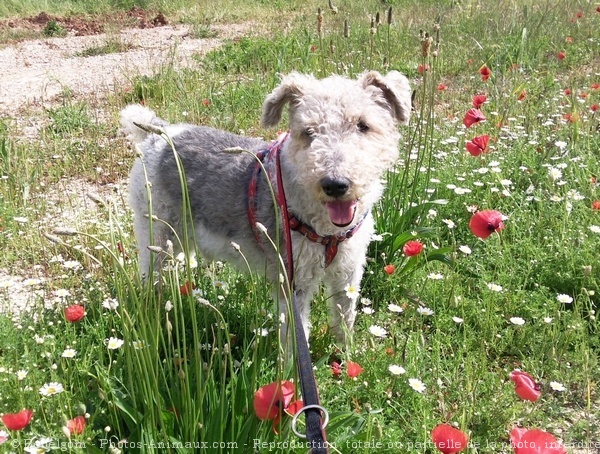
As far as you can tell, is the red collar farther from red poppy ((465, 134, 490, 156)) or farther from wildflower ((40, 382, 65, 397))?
wildflower ((40, 382, 65, 397))

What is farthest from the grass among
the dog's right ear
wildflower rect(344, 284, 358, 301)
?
the dog's right ear

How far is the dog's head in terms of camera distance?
280 centimetres

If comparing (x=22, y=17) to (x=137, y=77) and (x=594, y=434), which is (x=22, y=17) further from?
(x=594, y=434)

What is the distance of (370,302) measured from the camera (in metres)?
3.58

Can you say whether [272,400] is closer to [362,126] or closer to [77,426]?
[77,426]

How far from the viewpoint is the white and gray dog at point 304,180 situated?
115 inches

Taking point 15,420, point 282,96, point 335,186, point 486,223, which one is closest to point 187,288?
point 15,420

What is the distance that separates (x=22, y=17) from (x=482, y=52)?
540 inches

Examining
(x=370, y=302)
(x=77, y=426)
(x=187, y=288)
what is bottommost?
(x=370, y=302)

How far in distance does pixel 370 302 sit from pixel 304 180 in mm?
1126

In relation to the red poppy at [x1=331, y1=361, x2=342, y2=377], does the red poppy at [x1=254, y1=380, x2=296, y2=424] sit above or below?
above

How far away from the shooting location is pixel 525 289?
367 cm

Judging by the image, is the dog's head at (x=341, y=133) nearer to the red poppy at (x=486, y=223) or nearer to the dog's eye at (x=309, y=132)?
the dog's eye at (x=309, y=132)

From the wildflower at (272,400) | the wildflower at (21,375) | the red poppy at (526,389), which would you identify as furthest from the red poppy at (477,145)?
the wildflower at (21,375)
